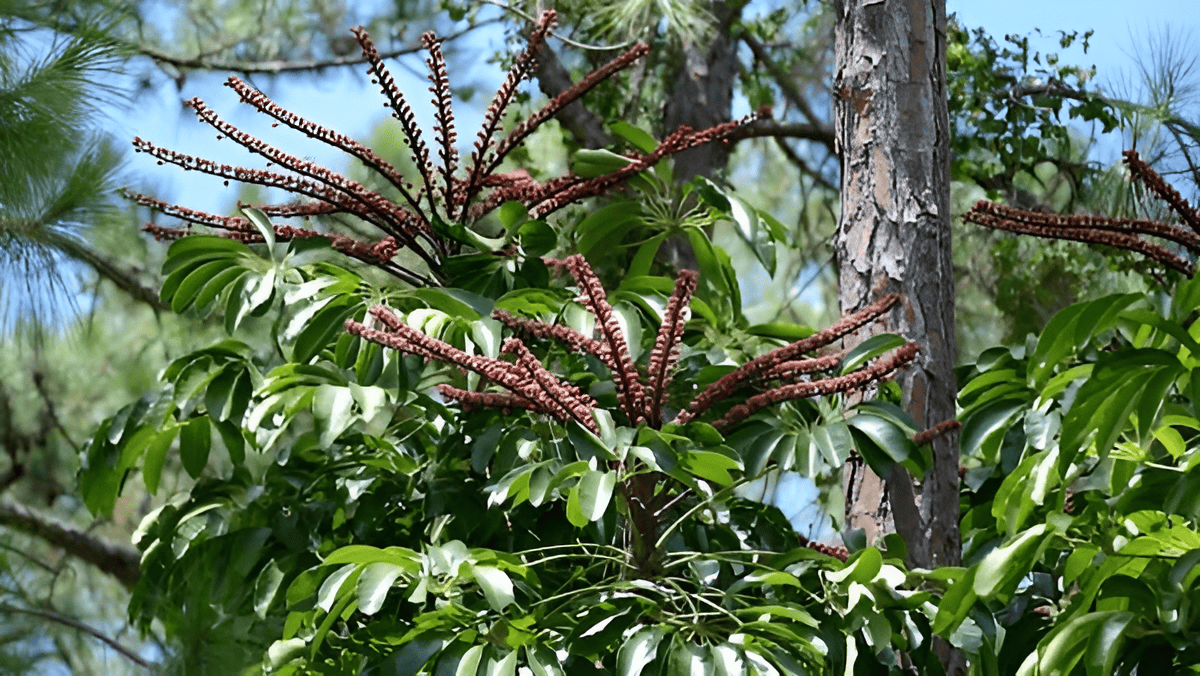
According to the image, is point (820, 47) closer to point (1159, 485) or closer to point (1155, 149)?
point (1155, 149)

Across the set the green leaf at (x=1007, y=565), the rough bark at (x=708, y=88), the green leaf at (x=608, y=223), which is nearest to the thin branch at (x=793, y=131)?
the rough bark at (x=708, y=88)

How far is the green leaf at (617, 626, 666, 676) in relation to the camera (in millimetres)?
1517

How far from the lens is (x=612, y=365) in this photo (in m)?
1.68

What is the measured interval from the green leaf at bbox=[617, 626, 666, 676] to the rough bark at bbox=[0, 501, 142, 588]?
110 inches

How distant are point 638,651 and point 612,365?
0.37m

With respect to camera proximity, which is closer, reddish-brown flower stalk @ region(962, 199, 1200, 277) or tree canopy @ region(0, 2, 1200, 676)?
tree canopy @ region(0, 2, 1200, 676)

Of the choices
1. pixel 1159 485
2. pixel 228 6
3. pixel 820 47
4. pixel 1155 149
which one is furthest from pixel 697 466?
pixel 228 6

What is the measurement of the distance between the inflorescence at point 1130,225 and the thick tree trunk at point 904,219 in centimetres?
12

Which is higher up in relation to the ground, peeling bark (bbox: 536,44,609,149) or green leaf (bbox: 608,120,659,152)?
peeling bark (bbox: 536,44,609,149)

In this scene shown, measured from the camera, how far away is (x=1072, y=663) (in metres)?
1.63

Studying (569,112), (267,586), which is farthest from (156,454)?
(569,112)

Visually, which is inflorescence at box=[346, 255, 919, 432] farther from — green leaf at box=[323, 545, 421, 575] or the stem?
green leaf at box=[323, 545, 421, 575]

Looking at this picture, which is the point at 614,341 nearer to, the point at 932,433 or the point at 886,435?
the point at 886,435

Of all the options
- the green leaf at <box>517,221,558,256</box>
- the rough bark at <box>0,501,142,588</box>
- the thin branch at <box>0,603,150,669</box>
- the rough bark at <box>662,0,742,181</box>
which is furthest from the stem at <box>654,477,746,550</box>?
the rough bark at <box>662,0,742,181</box>
